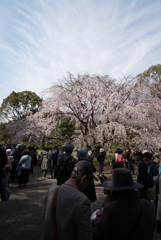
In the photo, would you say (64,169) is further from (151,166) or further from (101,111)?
(101,111)

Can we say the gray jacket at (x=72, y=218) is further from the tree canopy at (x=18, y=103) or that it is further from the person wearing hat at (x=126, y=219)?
the tree canopy at (x=18, y=103)

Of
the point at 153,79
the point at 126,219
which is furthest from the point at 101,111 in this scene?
the point at 126,219

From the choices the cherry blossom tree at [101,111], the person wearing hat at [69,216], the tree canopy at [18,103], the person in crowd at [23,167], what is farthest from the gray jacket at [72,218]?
the tree canopy at [18,103]

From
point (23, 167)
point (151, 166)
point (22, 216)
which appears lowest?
point (22, 216)

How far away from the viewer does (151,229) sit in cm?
137

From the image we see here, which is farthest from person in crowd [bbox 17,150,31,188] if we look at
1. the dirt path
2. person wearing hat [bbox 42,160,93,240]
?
person wearing hat [bbox 42,160,93,240]

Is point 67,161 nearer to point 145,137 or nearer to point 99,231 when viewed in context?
point 99,231

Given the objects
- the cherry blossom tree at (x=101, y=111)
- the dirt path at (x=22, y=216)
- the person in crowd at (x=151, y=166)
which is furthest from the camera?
the cherry blossom tree at (x=101, y=111)

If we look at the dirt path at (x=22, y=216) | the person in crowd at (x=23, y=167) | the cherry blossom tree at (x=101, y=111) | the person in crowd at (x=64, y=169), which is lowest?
the dirt path at (x=22, y=216)

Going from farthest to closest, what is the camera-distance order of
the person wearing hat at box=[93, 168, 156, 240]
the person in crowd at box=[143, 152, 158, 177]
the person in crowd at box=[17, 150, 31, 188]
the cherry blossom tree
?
1. the cherry blossom tree
2. the person in crowd at box=[17, 150, 31, 188]
3. the person in crowd at box=[143, 152, 158, 177]
4. the person wearing hat at box=[93, 168, 156, 240]

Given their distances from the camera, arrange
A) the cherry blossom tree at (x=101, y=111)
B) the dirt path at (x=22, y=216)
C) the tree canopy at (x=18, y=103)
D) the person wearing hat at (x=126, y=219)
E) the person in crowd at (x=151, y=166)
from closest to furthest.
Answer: the person wearing hat at (x=126, y=219), the dirt path at (x=22, y=216), the person in crowd at (x=151, y=166), the cherry blossom tree at (x=101, y=111), the tree canopy at (x=18, y=103)

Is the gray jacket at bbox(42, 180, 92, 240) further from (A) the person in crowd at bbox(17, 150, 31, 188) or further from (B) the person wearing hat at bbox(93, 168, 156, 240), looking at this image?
(A) the person in crowd at bbox(17, 150, 31, 188)

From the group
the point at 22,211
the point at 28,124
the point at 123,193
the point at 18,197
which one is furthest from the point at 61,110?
the point at 123,193

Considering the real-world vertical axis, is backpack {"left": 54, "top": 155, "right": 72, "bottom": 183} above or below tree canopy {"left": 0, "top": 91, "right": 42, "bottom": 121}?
below
